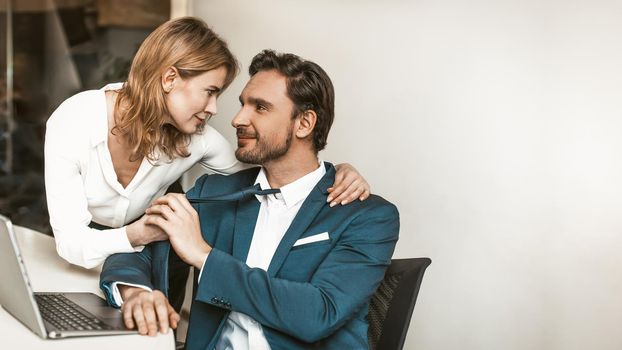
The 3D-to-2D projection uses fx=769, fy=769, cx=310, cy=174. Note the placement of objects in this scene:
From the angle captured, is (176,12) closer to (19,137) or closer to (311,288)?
(19,137)

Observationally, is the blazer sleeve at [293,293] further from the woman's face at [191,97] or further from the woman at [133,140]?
the woman's face at [191,97]

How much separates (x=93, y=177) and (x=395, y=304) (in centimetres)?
103

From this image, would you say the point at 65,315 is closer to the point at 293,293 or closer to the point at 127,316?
the point at 127,316

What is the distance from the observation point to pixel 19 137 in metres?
6.05

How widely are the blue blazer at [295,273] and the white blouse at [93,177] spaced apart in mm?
98

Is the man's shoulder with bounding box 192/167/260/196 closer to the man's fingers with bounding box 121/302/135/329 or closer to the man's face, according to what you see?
the man's face

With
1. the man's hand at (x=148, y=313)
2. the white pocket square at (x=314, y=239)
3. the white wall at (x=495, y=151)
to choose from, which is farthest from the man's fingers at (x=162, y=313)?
the white wall at (x=495, y=151)

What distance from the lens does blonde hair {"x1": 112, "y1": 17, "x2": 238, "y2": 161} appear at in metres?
2.29

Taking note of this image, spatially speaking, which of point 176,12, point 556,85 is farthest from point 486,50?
point 176,12

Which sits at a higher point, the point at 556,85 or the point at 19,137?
the point at 556,85

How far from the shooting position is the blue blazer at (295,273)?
1.86m

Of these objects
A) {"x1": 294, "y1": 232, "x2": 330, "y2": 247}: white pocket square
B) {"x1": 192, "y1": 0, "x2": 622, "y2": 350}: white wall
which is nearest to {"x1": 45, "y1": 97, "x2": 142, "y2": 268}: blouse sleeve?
{"x1": 294, "y1": 232, "x2": 330, "y2": 247}: white pocket square

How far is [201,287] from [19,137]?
4.66 meters

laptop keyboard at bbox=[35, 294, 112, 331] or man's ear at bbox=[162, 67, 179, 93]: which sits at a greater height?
man's ear at bbox=[162, 67, 179, 93]
